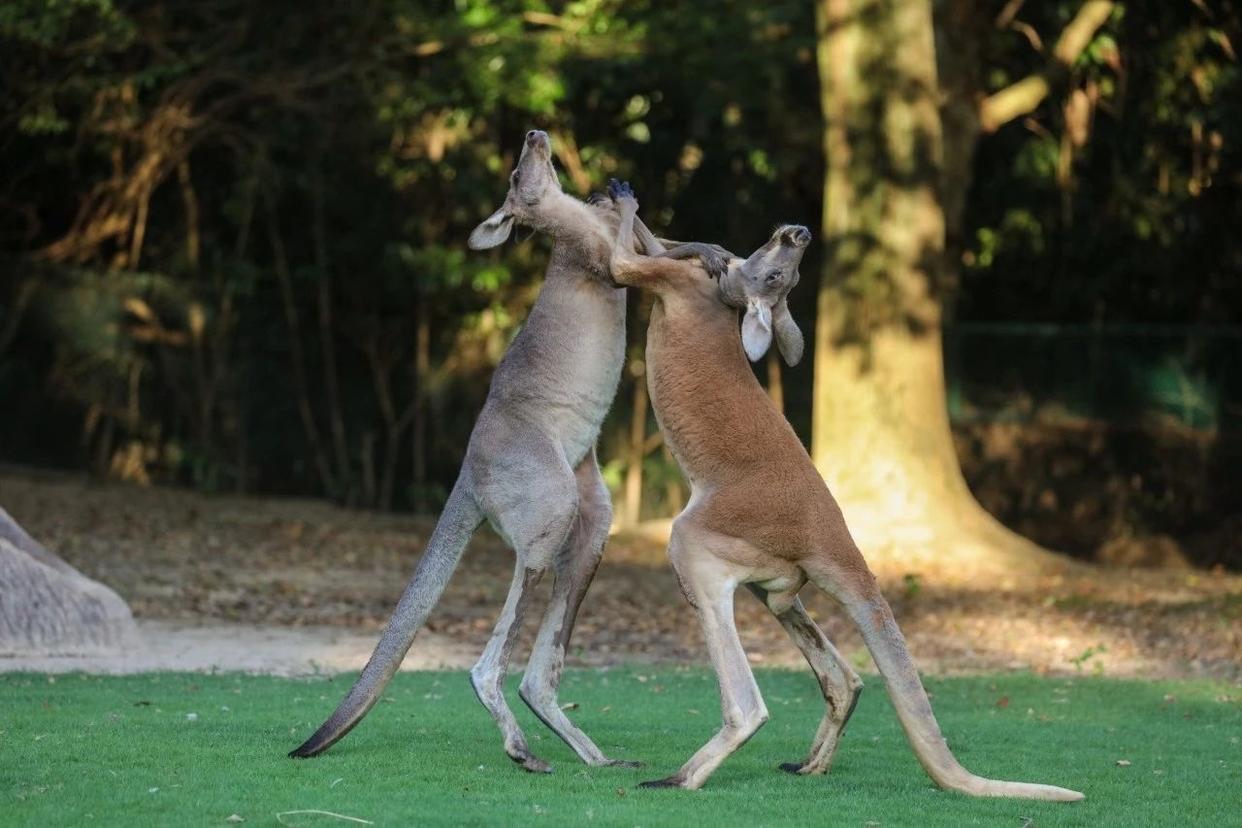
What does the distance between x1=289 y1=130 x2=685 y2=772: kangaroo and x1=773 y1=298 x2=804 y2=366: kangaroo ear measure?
0.73 m

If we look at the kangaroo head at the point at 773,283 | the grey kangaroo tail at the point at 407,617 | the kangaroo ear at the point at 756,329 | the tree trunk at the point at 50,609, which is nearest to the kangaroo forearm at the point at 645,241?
the kangaroo head at the point at 773,283

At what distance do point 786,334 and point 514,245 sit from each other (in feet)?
48.3

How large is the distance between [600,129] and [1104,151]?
6.11m

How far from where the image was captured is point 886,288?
16.4m

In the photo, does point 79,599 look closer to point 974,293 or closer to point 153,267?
point 153,267

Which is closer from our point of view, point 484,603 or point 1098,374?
point 484,603

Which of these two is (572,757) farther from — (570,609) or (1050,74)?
(1050,74)

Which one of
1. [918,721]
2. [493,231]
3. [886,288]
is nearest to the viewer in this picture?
[918,721]

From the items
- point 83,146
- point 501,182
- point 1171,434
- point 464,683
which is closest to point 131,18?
point 83,146

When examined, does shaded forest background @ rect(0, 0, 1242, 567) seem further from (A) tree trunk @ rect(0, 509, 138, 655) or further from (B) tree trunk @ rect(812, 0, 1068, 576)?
(A) tree trunk @ rect(0, 509, 138, 655)

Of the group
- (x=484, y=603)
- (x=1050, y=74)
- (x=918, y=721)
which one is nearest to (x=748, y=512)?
(x=918, y=721)

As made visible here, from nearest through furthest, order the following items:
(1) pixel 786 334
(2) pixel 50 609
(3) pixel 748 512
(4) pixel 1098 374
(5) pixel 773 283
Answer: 1. (3) pixel 748 512
2. (5) pixel 773 283
3. (1) pixel 786 334
4. (2) pixel 50 609
5. (4) pixel 1098 374

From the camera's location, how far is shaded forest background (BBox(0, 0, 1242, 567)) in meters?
18.6

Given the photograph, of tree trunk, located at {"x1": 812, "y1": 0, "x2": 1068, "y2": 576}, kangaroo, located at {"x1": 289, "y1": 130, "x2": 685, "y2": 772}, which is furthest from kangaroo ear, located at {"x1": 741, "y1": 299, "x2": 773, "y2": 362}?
tree trunk, located at {"x1": 812, "y1": 0, "x2": 1068, "y2": 576}
